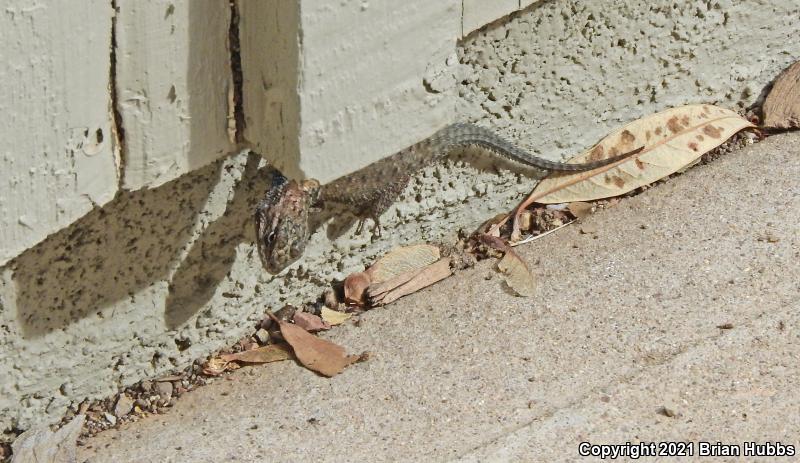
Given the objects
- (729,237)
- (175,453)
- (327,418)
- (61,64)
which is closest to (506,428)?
→ (327,418)

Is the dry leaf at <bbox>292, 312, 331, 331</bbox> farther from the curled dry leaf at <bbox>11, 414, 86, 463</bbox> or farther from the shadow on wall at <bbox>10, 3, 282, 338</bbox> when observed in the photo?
the curled dry leaf at <bbox>11, 414, 86, 463</bbox>

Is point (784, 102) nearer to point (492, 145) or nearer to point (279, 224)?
point (492, 145)

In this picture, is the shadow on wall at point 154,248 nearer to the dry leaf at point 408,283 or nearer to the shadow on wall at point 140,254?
the shadow on wall at point 140,254

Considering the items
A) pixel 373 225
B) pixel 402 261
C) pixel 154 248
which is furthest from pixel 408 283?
pixel 154 248

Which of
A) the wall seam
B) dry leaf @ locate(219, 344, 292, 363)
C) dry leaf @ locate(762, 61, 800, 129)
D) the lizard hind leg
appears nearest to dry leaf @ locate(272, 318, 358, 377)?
dry leaf @ locate(219, 344, 292, 363)

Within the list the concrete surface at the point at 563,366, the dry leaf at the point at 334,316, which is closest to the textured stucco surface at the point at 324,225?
the dry leaf at the point at 334,316

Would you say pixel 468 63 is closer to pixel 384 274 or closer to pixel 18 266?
pixel 384 274
